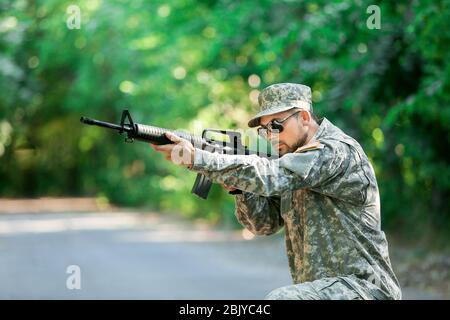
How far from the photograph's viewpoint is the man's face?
464 centimetres

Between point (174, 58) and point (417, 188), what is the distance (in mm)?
10918

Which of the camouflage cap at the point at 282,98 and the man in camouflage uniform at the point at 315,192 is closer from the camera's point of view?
the man in camouflage uniform at the point at 315,192

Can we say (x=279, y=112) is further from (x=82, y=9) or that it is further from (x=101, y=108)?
(x=101, y=108)

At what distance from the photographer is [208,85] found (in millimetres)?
22469

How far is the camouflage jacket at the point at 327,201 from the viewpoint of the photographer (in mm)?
4340

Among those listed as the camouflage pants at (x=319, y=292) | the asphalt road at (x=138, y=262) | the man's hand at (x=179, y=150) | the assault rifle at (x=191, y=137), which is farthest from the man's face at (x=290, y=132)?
the asphalt road at (x=138, y=262)

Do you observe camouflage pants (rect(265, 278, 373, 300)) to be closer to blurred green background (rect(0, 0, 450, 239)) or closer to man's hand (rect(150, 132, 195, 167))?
man's hand (rect(150, 132, 195, 167))

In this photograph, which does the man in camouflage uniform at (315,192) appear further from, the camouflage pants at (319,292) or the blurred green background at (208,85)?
the blurred green background at (208,85)

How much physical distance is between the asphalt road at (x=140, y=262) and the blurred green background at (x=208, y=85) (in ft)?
5.77

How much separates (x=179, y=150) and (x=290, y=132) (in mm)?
636

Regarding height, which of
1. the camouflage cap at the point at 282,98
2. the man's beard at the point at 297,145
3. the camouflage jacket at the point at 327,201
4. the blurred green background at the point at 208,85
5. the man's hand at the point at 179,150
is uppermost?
the blurred green background at the point at 208,85

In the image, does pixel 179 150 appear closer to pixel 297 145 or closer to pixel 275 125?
pixel 275 125

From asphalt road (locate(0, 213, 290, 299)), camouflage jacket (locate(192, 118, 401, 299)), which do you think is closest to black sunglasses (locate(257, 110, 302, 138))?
camouflage jacket (locate(192, 118, 401, 299))

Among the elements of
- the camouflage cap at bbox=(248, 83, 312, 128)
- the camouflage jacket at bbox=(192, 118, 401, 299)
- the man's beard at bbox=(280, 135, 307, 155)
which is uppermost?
the camouflage cap at bbox=(248, 83, 312, 128)
